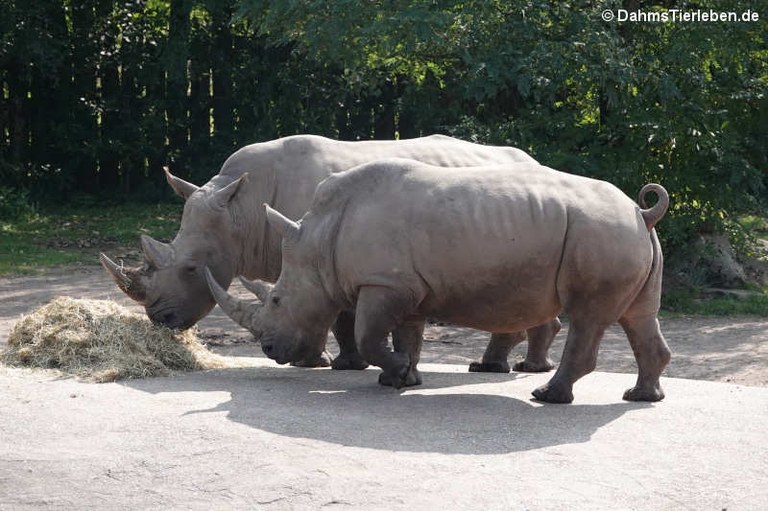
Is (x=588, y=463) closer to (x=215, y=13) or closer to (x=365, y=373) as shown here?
(x=365, y=373)

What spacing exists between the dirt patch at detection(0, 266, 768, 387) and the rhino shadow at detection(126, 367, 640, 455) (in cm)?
269

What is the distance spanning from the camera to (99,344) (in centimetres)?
835

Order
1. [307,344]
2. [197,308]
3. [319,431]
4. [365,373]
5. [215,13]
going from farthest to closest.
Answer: [215,13] < [197,308] < [365,373] < [307,344] < [319,431]

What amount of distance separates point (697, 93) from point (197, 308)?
263 inches

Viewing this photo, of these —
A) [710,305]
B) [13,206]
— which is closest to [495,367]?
[710,305]

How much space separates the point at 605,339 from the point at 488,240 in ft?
16.4

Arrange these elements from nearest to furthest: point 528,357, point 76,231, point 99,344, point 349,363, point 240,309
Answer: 1. point 240,309
2. point 99,344
3. point 349,363
4. point 528,357
5. point 76,231

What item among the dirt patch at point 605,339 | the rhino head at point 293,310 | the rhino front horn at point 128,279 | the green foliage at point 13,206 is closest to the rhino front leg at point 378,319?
the rhino head at point 293,310

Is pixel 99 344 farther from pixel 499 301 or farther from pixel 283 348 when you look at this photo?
pixel 499 301

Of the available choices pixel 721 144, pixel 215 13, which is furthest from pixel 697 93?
pixel 215 13

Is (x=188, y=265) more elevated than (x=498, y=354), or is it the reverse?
(x=188, y=265)

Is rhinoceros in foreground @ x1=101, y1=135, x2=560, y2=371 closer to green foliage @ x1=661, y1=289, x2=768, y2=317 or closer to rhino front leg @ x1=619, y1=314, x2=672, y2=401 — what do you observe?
rhino front leg @ x1=619, y1=314, x2=672, y2=401

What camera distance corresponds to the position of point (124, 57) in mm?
19016

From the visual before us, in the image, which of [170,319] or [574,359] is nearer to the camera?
[574,359]
